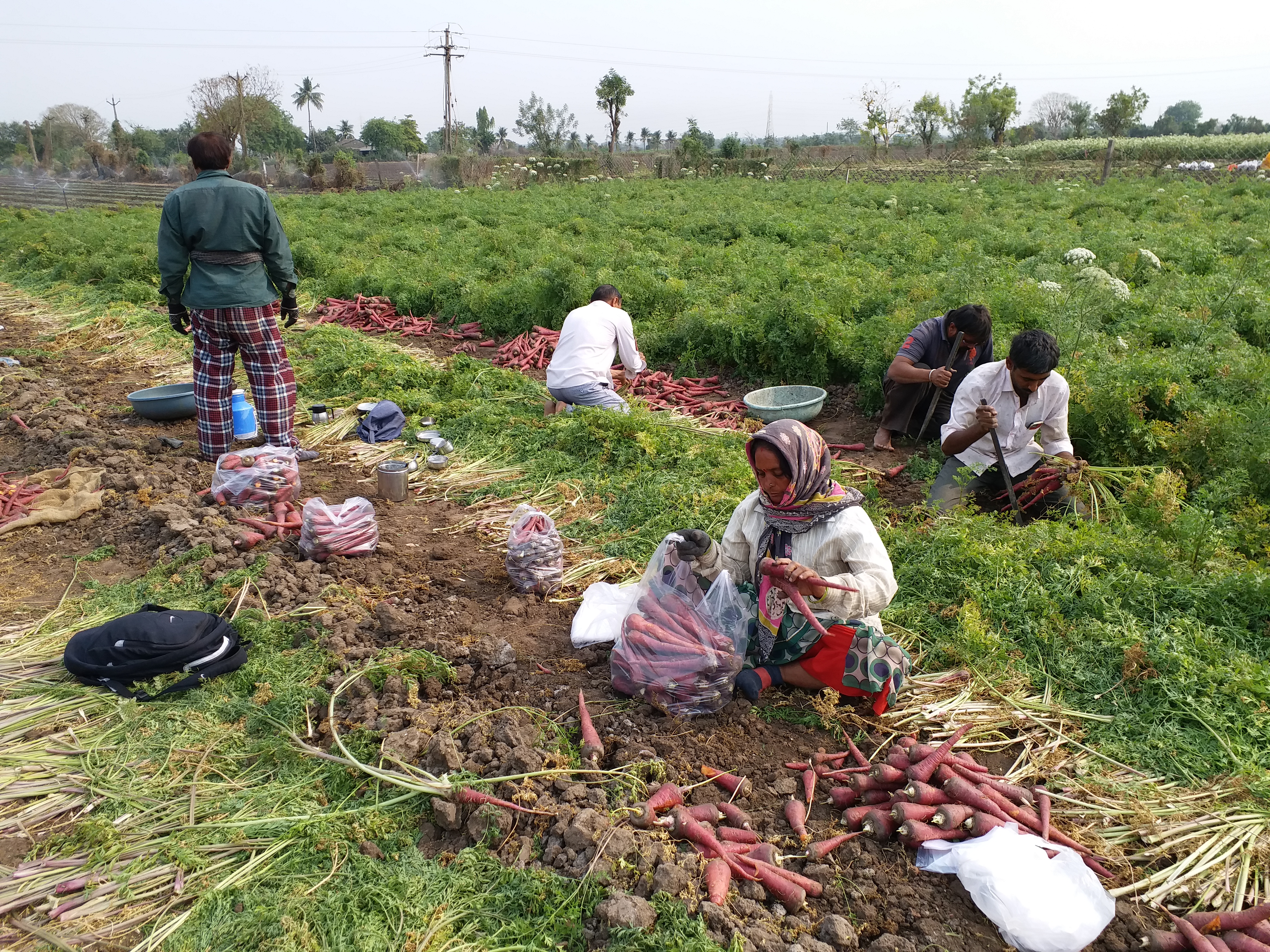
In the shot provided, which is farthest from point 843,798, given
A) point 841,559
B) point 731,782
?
point 841,559

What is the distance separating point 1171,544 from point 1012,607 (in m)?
0.92

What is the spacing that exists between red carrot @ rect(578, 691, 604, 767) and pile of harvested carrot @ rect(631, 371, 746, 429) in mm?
4029

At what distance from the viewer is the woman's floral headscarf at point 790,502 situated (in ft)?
10.2

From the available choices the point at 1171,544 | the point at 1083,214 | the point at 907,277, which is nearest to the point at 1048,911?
the point at 1171,544

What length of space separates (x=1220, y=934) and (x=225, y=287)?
6.23 m

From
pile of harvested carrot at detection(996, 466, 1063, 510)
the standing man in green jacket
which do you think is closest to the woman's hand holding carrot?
pile of harvested carrot at detection(996, 466, 1063, 510)

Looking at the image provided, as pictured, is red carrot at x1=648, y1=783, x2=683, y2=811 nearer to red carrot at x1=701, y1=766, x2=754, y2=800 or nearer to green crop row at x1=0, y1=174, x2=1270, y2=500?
red carrot at x1=701, y1=766, x2=754, y2=800

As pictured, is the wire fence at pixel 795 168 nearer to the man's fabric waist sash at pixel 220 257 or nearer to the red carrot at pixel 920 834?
the man's fabric waist sash at pixel 220 257

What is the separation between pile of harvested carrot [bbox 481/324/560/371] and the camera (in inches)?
361

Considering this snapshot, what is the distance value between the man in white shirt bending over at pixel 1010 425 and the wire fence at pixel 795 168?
21207mm

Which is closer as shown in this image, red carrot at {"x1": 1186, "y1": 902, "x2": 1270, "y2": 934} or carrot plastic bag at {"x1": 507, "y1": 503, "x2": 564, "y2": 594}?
red carrot at {"x1": 1186, "y1": 902, "x2": 1270, "y2": 934}

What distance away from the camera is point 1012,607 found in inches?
150

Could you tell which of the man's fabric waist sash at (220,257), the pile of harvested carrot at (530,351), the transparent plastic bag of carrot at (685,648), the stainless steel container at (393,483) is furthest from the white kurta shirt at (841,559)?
the pile of harvested carrot at (530,351)

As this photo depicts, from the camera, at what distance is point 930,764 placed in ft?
9.34
